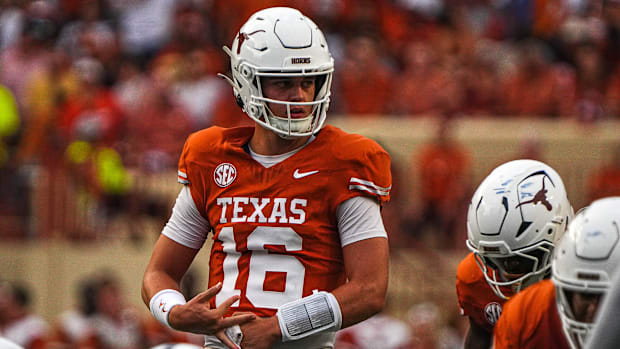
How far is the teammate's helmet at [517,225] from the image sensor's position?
147 inches

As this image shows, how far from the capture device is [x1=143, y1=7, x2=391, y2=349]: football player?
3.67 m

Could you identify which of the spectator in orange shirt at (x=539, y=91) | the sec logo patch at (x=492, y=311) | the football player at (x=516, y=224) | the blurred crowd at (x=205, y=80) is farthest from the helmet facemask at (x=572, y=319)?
the spectator in orange shirt at (x=539, y=91)

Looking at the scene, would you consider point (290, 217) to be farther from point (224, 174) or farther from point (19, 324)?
point (19, 324)

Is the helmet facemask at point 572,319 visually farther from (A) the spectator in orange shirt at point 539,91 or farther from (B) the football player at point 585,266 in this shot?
(A) the spectator in orange shirt at point 539,91

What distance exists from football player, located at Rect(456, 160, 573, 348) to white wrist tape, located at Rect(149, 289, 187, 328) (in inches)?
43.8

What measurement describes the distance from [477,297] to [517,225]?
20.0 inches

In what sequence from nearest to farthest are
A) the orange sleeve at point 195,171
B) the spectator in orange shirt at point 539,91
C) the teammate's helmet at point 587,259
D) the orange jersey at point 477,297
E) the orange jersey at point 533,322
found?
the teammate's helmet at point 587,259 → the orange jersey at point 533,322 → the orange sleeve at point 195,171 → the orange jersey at point 477,297 → the spectator in orange shirt at point 539,91

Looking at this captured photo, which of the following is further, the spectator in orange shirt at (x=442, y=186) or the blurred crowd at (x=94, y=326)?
the spectator in orange shirt at (x=442, y=186)

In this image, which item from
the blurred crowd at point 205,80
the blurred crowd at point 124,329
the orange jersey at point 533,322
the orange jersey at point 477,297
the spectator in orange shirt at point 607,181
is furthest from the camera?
the blurred crowd at point 205,80

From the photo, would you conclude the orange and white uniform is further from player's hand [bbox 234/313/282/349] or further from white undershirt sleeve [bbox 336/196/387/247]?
player's hand [bbox 234/313/282/349]

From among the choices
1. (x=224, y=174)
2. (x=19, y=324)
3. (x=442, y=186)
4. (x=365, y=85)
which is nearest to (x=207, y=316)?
(x=224, y=174)

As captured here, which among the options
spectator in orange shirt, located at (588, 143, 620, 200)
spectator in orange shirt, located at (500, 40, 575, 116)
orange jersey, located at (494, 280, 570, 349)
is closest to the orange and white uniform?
orange jersey, located at (494, 280, 570, 349)

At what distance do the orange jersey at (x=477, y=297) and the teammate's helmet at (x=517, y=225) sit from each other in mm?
197

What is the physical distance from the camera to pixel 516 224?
374 cm
